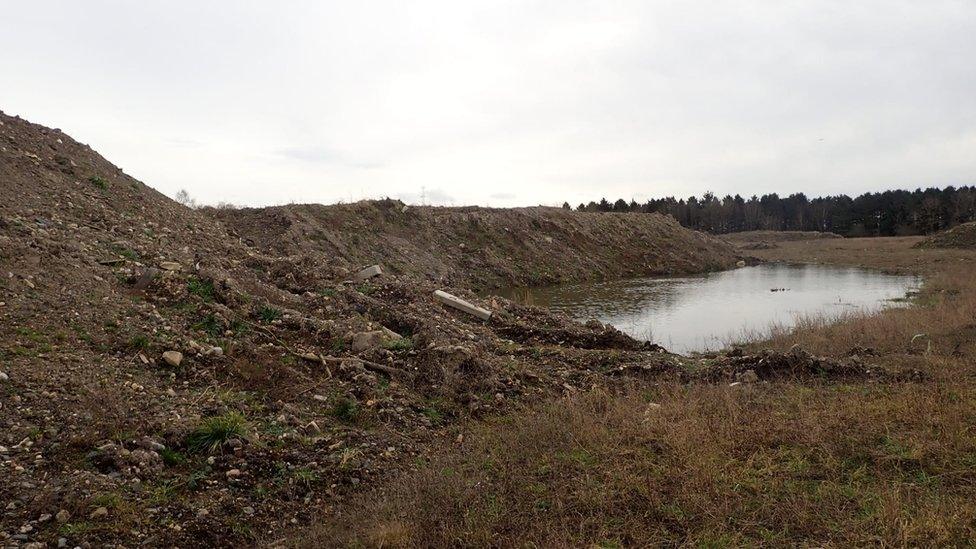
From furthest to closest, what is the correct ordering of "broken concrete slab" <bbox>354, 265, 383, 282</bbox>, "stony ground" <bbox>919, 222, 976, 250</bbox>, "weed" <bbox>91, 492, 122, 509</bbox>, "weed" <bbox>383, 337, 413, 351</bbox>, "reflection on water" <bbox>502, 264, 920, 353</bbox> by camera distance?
1. "stony ground" <bbox>919, 222, 976, 250</bbox>
2. "reflection on water" <bbox>502, 264, 920, 353</bbox>
3. "broken concrete slab" <bbox>354, 265, 383, 282</bbox>
4. "weed" <bbox>383, 337, 413, 351</bbox>
5. "weed" <bbox>91, 492, 122, 509</bbox>

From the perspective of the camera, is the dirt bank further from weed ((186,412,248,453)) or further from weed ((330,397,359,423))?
weed ((186,412,248,453))

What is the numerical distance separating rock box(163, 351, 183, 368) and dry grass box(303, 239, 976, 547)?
128 inches

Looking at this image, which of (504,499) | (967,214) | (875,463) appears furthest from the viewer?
(967,214)

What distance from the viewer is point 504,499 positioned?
4.74m

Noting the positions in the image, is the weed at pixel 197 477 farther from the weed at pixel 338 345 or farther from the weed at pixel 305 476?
the weed at pixel 338 345

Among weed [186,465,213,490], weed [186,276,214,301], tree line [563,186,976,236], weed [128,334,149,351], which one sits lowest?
weed [186,465,213,490]

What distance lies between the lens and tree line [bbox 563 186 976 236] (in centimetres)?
6612

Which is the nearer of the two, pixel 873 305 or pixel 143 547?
pixel 143 547

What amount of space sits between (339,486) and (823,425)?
4.93 metres

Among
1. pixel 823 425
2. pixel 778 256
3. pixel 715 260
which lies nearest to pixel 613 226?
pixel 715 260

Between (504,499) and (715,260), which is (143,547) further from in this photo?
(715,260)

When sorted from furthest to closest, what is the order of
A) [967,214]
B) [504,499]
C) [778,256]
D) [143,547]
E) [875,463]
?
1. [967,214]
2. [778,256]
3. [875,463]
4. [504,499]
5. [143,547]

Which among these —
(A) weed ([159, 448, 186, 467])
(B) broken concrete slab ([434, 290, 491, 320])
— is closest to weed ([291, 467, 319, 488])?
(A) weed ([159, 448, 186, 467])

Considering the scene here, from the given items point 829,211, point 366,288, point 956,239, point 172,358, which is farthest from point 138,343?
point 829,211
